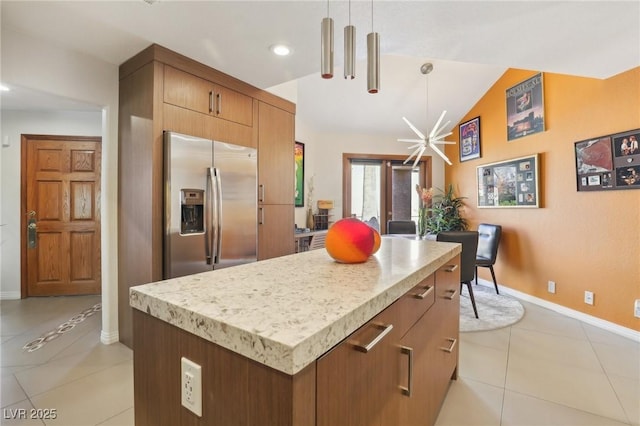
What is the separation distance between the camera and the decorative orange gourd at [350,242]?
3.98 feet

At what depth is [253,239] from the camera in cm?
281

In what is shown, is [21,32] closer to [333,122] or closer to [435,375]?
[435,375]

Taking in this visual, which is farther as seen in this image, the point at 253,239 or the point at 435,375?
the point at 253,239

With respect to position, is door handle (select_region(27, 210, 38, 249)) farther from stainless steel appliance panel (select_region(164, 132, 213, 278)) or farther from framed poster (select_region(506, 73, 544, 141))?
framed poster (select_region(506, 73, 544, 141))

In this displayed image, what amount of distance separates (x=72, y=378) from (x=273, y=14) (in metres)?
2.73

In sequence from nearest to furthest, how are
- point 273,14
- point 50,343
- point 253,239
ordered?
point 273,14 → point 50,343 → point 253,239

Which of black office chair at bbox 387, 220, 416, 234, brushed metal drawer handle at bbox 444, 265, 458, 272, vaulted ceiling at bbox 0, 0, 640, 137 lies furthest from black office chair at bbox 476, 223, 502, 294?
brushed metal drawer handle at bbox 444, 265, 458, 272

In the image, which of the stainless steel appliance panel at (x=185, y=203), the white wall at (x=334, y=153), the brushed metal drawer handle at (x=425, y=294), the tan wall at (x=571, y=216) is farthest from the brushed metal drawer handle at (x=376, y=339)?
Result: the white wall at (x=334, y=153)

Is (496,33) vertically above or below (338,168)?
above

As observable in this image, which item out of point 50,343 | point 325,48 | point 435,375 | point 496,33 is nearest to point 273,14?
point 325,48

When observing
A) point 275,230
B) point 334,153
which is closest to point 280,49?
point 275,230

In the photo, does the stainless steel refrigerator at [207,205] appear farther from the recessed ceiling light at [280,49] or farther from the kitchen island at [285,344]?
the kitchen island at [285,344]

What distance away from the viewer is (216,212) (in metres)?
2.45

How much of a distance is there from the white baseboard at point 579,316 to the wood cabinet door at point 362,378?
10.1 feet
